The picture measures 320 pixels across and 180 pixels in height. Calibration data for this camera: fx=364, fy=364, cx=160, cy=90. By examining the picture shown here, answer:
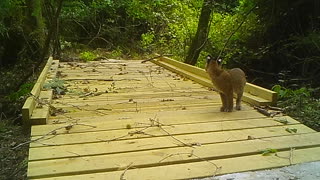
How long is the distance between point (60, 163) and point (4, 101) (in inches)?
216

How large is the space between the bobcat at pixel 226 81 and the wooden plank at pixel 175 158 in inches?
38.7

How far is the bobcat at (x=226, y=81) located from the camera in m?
3.86

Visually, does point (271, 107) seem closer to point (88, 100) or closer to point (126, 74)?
point (88, 100)

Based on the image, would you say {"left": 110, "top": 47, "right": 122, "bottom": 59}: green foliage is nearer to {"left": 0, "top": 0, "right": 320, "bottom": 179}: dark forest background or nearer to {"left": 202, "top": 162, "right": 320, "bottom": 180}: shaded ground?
{"left": 0, "top": 0, "right": 320, "bottom": 179}: dark forest background

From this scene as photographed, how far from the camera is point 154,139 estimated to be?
2.98 metres

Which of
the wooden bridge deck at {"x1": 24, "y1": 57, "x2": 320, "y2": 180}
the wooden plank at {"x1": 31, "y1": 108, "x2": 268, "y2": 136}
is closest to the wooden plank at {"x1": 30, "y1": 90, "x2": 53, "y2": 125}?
the wooden bridge deck at {"x1": 24, "y1": 57, "x2": 320, "y2": 180}

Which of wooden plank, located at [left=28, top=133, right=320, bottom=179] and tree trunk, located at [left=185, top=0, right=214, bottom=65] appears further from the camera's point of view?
tree trunk, located at [left=185, top=0, right=214, bottom=65]

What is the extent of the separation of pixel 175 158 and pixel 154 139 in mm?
457

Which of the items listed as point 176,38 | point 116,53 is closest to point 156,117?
point 176,38

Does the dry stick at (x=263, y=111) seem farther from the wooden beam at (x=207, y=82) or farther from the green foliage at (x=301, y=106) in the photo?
the green foliage at (x=301, y=106)

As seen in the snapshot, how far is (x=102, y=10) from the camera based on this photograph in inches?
588

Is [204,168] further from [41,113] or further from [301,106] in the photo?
[301,106]

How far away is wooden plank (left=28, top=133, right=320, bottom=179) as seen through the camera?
2383 mm

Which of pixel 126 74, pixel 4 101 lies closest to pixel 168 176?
pixel 126 74
